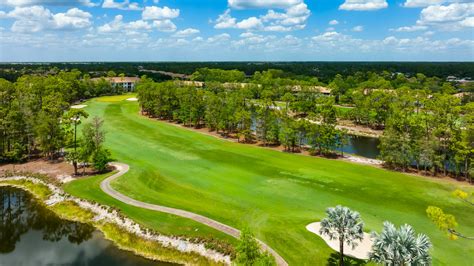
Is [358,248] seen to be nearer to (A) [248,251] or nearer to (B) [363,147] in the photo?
(A) [248,251]

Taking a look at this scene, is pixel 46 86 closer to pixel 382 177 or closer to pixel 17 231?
Answer: pixel 17 231

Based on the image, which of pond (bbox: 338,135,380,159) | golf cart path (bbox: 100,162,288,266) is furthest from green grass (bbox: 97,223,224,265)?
pond (bbox: 338,135,380,159)

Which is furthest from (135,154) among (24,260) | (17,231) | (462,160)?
(462,160)

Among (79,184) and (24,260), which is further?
(79,184)

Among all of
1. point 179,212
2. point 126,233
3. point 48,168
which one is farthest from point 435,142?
point 48,168

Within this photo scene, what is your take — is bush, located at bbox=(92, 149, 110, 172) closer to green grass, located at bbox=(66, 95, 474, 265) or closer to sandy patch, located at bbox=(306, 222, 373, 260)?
green grass, located at bbox=(66, 95, 474, 265)

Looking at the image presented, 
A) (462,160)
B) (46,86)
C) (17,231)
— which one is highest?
(46,86)
